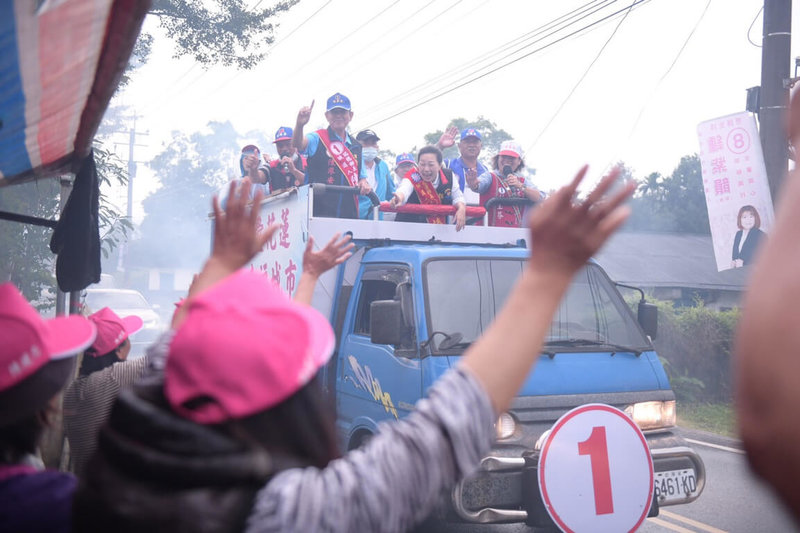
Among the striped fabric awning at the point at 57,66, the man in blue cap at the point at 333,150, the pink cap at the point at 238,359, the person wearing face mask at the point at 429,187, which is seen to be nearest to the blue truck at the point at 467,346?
the person wearing face mask at the point at 429,187

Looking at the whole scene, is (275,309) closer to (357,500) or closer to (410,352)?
(357,500)

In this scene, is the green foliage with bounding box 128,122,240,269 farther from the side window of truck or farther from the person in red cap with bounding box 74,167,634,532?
the person in red cap with bounding box 74,167,634,532

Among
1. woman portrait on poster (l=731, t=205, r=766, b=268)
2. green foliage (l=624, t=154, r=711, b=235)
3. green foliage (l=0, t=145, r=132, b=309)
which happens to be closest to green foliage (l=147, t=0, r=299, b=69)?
green foliage (l=0, t=145, r=132, b=309)

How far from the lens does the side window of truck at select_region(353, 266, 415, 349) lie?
5203 mm

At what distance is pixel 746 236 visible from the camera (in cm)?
840

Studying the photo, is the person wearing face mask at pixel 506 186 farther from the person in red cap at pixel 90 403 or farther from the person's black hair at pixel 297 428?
the person's black hair at pixel 297 428

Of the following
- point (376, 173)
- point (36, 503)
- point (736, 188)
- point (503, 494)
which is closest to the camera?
point (36, 503)

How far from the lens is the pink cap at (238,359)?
3.69ft

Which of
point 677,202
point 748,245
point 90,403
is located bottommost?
point 90,403

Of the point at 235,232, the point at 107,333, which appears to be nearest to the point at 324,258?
the point at 235,232

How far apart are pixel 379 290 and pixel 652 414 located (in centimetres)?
230

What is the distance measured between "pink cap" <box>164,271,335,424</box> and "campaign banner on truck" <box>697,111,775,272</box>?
817 cm

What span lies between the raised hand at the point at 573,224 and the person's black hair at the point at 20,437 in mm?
1215

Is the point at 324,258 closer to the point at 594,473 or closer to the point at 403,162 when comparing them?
the point at 594,473
